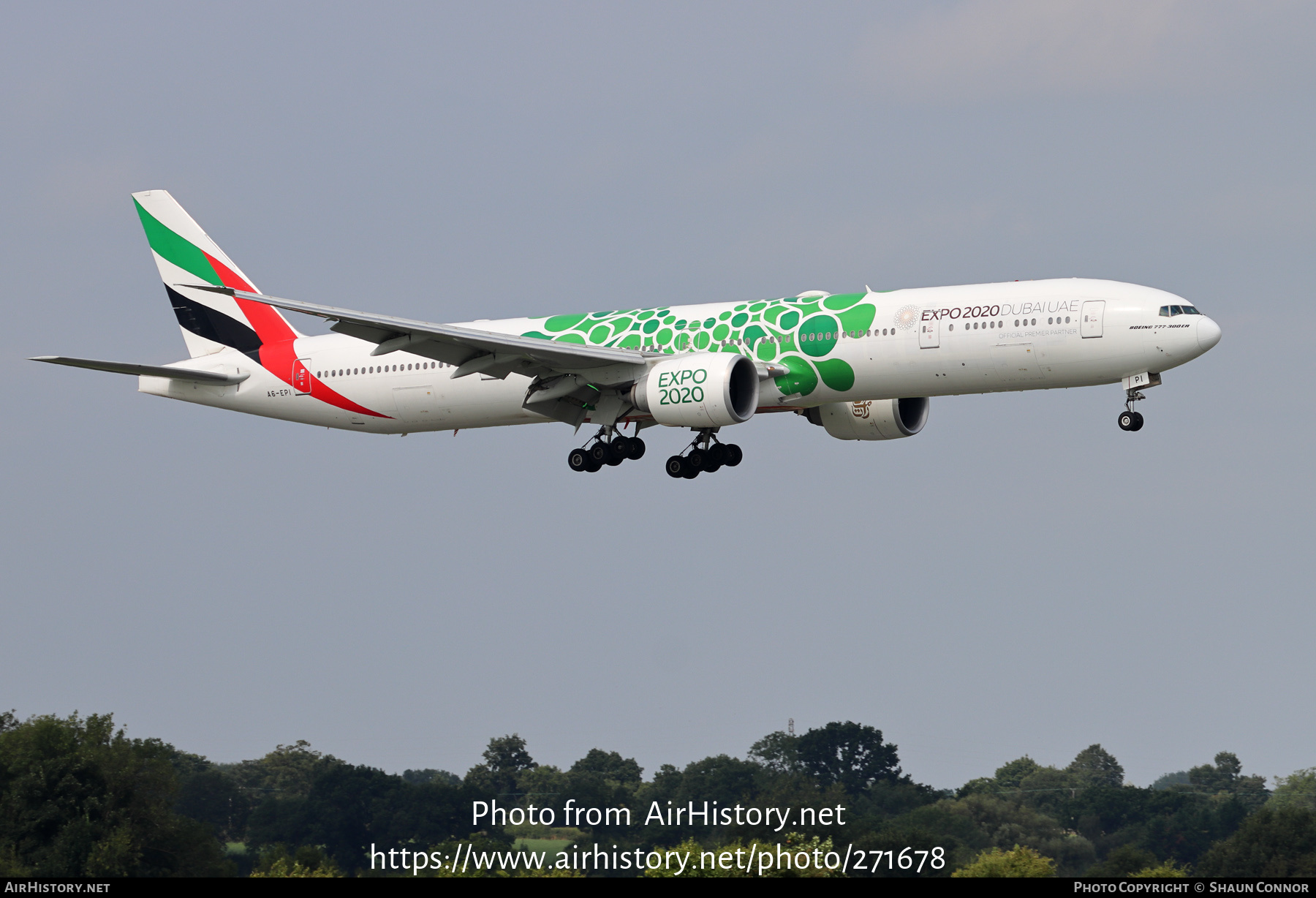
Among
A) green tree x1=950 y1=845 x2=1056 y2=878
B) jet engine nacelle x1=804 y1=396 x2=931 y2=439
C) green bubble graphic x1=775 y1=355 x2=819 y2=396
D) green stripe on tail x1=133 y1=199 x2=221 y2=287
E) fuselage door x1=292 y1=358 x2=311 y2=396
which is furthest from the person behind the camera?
green tree x1=950 y1=845 x2=1056 y2=878

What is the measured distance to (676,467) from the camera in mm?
48406

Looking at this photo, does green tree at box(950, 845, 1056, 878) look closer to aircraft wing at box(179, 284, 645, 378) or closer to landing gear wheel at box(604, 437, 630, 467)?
landing gear wheel at box(604, 437, 630, 467)

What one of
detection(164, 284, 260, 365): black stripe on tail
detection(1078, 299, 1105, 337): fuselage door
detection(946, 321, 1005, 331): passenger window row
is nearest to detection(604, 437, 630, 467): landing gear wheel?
detection(946, 321, 1005, 331): passenger window row

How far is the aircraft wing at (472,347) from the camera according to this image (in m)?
42.2

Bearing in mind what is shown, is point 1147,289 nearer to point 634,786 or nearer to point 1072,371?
point 1072,371

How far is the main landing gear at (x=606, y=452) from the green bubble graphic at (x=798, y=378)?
5.93 meters

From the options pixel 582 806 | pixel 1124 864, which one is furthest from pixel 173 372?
pixel 582 806

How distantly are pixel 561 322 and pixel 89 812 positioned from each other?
90.2 feet

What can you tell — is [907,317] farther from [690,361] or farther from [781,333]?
[690,361]

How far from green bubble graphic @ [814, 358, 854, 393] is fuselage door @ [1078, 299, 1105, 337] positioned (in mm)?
6163

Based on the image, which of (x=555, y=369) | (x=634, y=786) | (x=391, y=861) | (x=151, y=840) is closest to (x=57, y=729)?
(x=151, y=840)

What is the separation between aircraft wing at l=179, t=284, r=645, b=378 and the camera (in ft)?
139

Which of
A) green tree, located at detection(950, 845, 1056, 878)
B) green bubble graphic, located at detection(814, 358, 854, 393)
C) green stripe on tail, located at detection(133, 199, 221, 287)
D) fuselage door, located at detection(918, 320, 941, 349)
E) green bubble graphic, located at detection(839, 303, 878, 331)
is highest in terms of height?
green stripe on tail, located at detection(133, 199, 221, 287)

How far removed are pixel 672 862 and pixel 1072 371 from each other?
932 inches
